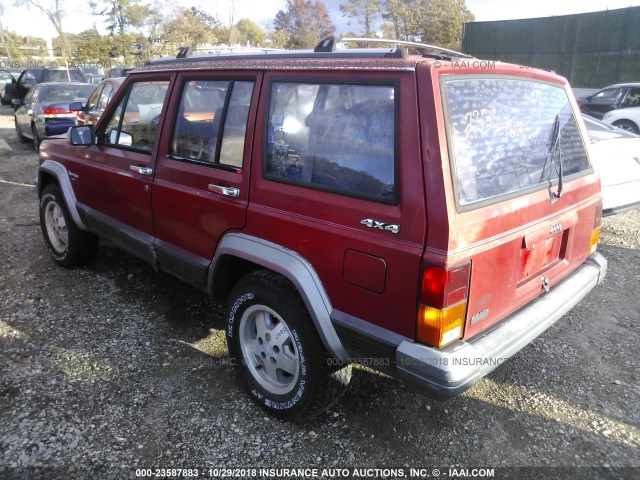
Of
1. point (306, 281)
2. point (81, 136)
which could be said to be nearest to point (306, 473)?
point (306, 281)

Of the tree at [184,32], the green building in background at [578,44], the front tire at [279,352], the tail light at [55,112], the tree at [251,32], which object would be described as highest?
the tree at [251,32]

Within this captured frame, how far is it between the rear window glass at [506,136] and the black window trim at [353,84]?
0.22 meters

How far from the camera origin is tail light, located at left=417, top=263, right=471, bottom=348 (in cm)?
200

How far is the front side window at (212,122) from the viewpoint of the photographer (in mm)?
2805

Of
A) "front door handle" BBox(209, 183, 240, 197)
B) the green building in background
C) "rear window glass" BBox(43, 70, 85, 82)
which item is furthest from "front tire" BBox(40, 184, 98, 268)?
the green building in background

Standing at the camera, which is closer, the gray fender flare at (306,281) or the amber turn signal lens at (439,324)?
the amber turn signal lens at (439,324)

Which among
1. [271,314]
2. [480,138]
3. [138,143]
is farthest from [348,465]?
[138,143]

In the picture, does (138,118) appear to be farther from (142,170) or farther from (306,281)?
(306,281)

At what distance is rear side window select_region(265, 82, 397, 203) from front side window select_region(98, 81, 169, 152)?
1.24 metres

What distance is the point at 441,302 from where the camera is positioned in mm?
2000

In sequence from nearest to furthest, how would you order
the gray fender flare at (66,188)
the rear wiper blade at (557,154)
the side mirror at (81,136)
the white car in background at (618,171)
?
the rear wiper blade at (557,154)
the side mirror at (81,136)
the gray fender flare at (66,188)
the white car in background at (618,171)

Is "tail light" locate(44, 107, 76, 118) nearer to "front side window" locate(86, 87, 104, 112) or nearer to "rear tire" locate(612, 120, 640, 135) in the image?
"front side window" locate(86, 87, 104, 112)

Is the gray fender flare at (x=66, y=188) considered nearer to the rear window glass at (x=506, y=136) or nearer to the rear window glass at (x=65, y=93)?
the rear window glass at (x=506, y=136)

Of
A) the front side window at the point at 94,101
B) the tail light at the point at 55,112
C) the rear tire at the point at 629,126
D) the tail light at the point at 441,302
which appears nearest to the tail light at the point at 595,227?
the tail light at the point at 441,302
